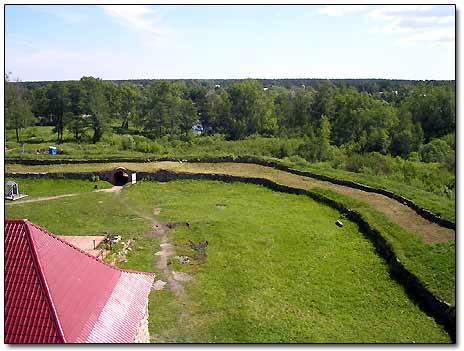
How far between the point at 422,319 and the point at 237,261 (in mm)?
5896

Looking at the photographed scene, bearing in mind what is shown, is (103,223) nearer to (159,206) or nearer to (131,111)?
(159,206)

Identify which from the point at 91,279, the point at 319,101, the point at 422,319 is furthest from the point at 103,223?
the point at 319,101

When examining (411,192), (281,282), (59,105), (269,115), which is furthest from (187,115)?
(281,282)

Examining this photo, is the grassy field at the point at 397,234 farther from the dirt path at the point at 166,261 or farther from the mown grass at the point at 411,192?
the dirt path at the point at 166,261

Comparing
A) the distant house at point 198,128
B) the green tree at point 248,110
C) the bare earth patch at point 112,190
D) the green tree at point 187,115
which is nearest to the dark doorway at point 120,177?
the bare earth patch at point 112,190

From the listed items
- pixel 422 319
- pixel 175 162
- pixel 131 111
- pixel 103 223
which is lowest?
pixel 422 319

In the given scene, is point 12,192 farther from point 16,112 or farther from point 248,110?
point 248,110

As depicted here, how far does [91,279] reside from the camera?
342 inches

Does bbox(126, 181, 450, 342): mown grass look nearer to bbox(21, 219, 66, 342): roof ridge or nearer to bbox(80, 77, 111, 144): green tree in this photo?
bbox(21, 219, 66, 342): roof ridge

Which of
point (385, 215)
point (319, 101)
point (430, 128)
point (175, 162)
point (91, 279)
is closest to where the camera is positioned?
point (91, 279)

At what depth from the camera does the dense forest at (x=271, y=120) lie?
3628cm

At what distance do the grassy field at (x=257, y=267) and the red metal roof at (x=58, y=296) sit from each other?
3337mm

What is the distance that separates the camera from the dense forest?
36.3m

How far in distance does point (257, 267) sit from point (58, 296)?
8656mm
